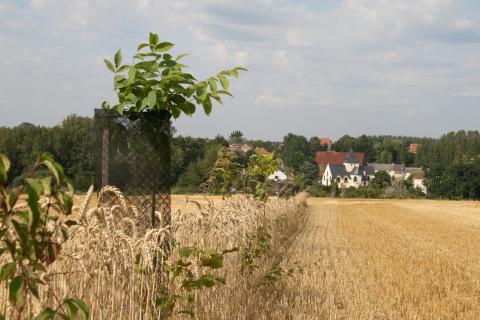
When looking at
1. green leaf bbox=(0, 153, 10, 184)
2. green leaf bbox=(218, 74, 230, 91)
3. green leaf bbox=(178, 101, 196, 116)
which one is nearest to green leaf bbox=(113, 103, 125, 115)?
green leaf bbox=(178, 101, 196, 116)

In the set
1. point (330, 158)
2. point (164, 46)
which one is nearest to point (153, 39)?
point (164, 46)

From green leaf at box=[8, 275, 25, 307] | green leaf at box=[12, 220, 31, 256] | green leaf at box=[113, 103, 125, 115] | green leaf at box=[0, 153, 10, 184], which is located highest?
green leaf at box=[113, 103, 125, 115]

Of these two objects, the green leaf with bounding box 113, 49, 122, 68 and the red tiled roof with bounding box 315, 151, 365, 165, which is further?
the red tiled roof with bounding box 315, 151, 365, 165

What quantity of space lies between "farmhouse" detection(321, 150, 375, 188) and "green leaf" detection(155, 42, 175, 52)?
383 feet

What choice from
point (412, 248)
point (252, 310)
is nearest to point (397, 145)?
point (412, 248)

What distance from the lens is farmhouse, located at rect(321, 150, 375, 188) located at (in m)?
129

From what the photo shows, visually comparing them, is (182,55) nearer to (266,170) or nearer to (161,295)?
(161,295)

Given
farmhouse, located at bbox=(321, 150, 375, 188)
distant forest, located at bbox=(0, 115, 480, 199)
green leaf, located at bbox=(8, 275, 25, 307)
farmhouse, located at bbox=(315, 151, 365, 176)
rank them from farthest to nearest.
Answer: farmhouse, located at bbox=(315, 151, 365, 176) → farmhouse, located at bbox=(321, 150, 375, 188) → distant forest, located at bbox=(0, 115, 480, 199) → green leaf, located at bbox=(8, 275, 25, 307)

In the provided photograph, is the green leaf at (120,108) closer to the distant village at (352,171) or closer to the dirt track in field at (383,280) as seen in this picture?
the dirt track in field at (383,280)

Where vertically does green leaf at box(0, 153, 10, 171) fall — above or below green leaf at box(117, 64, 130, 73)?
below

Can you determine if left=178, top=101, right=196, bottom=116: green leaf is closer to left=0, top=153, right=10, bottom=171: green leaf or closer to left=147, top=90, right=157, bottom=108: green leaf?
left=147, top=90, right=157, bottom=108: green leaf

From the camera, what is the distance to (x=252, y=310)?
7273mm

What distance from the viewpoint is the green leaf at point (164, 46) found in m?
4.12

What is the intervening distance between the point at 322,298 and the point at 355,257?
616 cm
